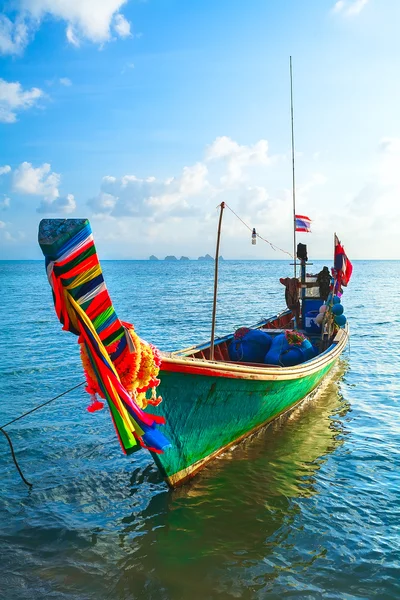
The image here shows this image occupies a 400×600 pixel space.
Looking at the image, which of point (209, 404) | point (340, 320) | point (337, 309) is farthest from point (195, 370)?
point (340, 320)

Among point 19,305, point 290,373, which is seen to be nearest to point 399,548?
point 290,373

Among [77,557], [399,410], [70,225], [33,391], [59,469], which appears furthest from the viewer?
[33,391]

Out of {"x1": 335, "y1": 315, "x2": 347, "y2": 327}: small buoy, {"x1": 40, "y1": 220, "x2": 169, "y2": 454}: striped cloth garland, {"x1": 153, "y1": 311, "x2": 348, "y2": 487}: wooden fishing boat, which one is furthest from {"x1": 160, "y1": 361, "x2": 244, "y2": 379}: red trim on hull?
{"x1": 335, "y1": 315, "x2": 347, "y2": 327}: small buoy

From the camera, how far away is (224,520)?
247 inches

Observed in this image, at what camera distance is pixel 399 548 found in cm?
571

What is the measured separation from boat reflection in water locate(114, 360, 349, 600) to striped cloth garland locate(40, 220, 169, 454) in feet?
5.84

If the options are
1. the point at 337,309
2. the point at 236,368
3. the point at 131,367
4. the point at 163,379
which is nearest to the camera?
the point at 131,367

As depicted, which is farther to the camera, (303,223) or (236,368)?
(303,223)

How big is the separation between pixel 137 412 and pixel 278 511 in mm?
3348

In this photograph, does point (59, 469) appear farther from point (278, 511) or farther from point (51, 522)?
point (278, 511)

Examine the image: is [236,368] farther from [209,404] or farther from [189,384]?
[189,384]

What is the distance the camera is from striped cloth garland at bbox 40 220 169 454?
3.64 metres

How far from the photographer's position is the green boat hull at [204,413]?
633 centimetres

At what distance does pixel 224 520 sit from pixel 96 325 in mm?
3677
